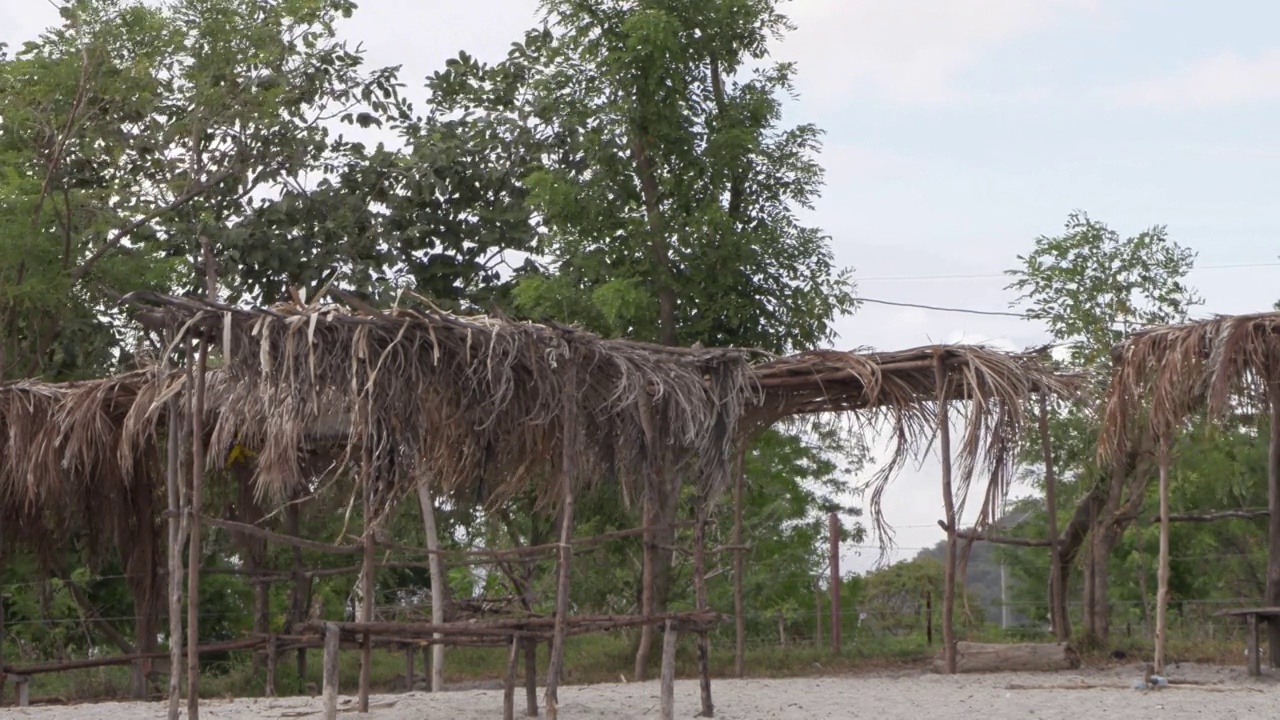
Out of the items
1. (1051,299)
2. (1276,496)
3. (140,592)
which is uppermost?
(1051,299)

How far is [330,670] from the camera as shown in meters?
6.57

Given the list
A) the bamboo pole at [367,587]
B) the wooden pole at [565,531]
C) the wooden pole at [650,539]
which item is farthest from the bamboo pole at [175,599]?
the wooden pole at [650,539]

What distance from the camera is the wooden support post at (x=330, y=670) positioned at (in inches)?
252

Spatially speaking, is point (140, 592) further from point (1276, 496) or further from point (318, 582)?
point (1276, 496)

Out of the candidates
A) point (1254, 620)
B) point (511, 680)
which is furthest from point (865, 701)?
point (1254, 620)

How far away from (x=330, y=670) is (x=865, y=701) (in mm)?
3275

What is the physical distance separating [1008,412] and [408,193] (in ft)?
20.9

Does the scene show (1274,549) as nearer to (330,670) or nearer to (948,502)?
(948,502)

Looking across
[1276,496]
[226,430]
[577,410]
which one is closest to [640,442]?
[577,410]

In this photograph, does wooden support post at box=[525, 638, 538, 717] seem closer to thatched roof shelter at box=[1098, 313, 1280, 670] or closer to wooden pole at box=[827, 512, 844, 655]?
wooden pole at box=[827, 512, 844, 655]

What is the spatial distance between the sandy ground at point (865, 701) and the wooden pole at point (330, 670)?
1.14 m

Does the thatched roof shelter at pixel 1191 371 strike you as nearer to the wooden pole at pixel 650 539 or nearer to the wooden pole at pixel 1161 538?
the wooden pole at pixel 1161 538

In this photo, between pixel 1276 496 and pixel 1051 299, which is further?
pixel 1051 299

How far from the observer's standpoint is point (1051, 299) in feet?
37.7
